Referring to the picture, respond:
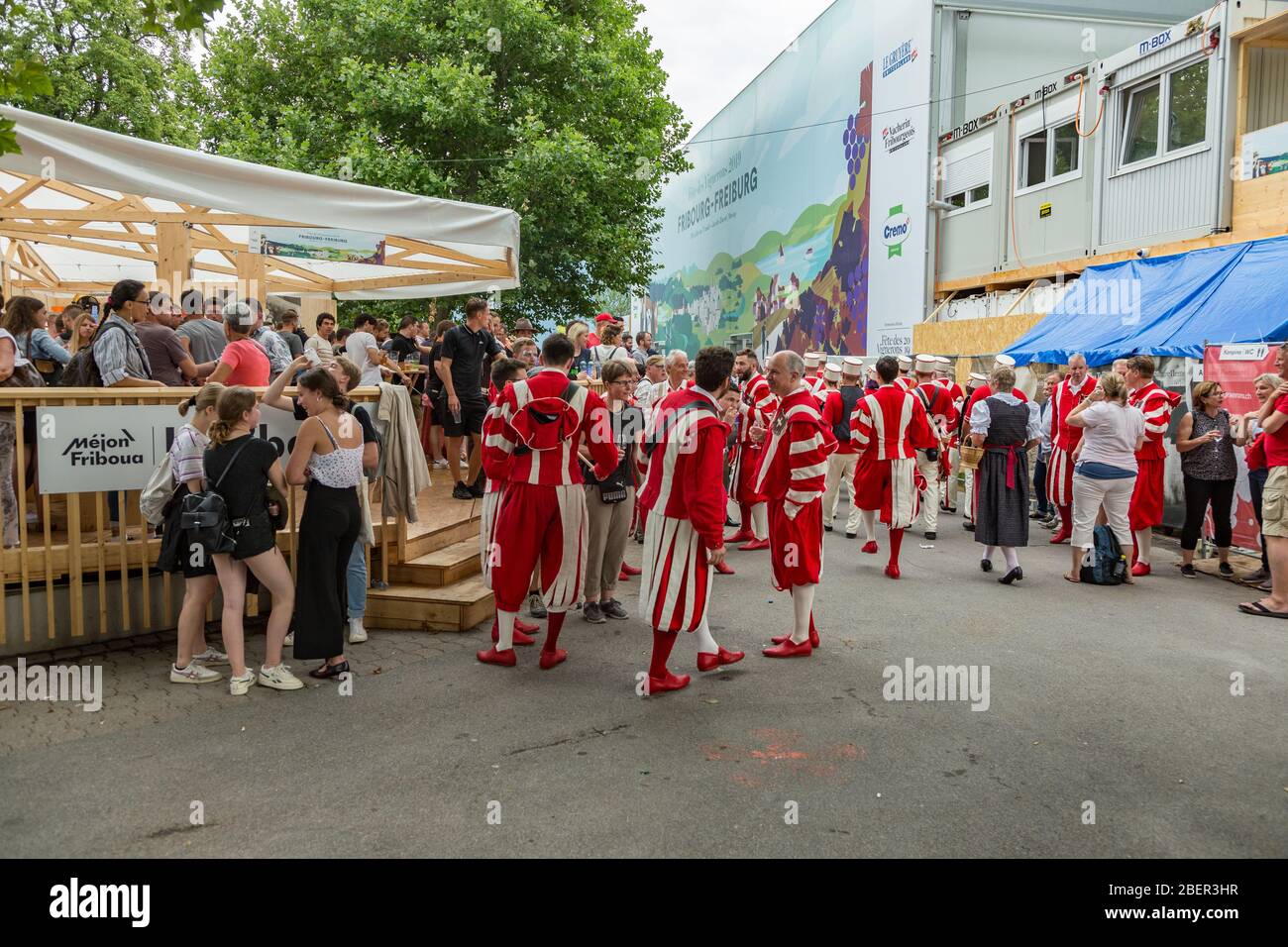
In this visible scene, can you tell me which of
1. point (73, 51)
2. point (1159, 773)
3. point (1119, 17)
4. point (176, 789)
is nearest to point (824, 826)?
point (1159, 773)

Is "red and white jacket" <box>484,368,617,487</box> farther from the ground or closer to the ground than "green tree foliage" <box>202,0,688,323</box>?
closer to the ground

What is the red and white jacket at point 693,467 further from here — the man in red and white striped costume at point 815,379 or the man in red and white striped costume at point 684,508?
the man in red and white striped costume at point 815,379

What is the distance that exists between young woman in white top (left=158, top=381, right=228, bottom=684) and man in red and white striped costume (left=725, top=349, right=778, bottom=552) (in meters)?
5.27

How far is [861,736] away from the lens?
4.74m

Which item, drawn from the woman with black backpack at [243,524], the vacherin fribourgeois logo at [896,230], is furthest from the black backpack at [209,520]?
the vacherin fribourgeois logo at [896,230]

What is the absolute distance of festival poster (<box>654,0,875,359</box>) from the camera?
22.3 m

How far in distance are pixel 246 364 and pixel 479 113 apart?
1396 centimetres

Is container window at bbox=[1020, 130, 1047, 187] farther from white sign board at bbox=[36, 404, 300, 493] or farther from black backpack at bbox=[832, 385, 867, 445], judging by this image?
white sign board at bbox=[36, 404, 300, 493]

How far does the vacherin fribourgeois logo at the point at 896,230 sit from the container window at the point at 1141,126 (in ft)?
17.2

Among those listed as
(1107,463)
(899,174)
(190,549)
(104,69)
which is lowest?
(190,549)

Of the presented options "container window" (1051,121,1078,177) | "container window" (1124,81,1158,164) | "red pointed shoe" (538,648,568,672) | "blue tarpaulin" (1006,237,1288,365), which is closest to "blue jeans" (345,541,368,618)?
"red pointed shoe" (538,648,568,672)

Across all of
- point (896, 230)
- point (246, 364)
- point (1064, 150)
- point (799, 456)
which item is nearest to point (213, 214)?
point (246, 364)

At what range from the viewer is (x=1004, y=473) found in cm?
870

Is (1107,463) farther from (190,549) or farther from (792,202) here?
(792,202)
